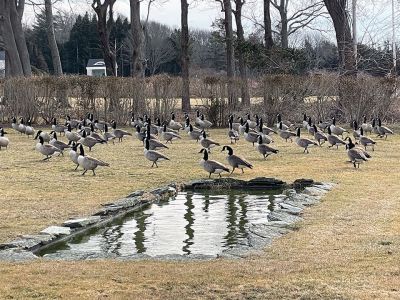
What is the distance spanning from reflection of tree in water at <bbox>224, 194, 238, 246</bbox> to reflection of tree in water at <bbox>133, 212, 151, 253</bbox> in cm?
128

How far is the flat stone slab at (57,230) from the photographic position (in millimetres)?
10241

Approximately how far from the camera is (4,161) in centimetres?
2006

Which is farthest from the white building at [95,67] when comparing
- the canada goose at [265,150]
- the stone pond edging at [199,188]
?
the stone pond edging at [199,188]

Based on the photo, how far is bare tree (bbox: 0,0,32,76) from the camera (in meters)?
43.3

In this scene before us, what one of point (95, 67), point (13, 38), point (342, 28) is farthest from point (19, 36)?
point (95, 67)

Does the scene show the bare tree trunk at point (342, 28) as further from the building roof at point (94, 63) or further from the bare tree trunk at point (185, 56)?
the building roof at point (94, 63)

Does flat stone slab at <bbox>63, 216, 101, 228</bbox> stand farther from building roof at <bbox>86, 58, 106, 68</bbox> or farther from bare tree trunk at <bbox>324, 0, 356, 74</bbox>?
building roof at <bbox>86, 58, 106, 68</bbox>

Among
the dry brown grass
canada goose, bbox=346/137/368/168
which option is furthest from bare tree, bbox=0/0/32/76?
canada goose, bbox=346/137/368/168

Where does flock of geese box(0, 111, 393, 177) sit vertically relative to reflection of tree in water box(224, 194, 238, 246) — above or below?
above

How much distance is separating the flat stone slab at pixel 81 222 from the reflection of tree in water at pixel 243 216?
240cm

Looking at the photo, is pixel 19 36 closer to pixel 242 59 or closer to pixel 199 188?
pixel 242 59

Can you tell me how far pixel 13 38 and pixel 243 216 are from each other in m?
34.6

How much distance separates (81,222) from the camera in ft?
35.9

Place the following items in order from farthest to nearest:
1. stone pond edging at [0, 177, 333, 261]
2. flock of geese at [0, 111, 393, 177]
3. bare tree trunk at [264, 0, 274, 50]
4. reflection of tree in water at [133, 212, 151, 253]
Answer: bare tree trunk at [264, 0, 274, 50] < flock of geese at [0, 111, 393, 177] < reflection of tree in water at [133, 212, 151, 253] < stone pond edging at [0, 177, 333, 261]
